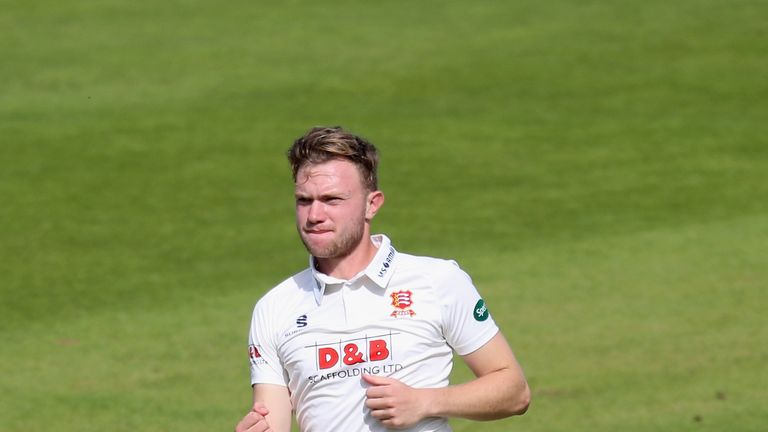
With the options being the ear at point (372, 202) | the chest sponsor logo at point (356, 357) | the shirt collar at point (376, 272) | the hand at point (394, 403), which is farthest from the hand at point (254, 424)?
the ear at point (372, 202)

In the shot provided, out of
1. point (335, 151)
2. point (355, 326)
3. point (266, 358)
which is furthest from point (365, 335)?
point (335, 151)

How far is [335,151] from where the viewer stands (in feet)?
16.2

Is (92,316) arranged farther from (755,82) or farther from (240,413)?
(755,82)

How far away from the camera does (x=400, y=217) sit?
40.7 feet

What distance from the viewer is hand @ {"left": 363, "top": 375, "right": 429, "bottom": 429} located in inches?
183

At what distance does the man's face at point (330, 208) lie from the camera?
16.0 feet

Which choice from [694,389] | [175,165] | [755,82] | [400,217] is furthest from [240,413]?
[755,82]

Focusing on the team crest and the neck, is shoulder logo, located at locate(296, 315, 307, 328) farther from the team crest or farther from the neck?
the team crest

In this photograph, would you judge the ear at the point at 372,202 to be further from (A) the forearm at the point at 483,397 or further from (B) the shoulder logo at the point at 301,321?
(A) the forearm at the point at 483,397

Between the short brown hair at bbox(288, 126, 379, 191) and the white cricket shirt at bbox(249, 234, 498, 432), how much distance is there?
0.31 m

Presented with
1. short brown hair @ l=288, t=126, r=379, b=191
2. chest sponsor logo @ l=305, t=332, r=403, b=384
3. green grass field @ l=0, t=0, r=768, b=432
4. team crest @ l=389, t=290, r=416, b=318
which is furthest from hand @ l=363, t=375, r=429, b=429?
green grass field @ l=0, t=0, r=768, b=432

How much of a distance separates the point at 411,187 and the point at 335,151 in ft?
27.0

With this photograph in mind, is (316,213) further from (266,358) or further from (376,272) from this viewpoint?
(266,358)

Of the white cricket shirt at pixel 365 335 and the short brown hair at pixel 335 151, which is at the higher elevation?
the short brown hair at pixel 335 151
